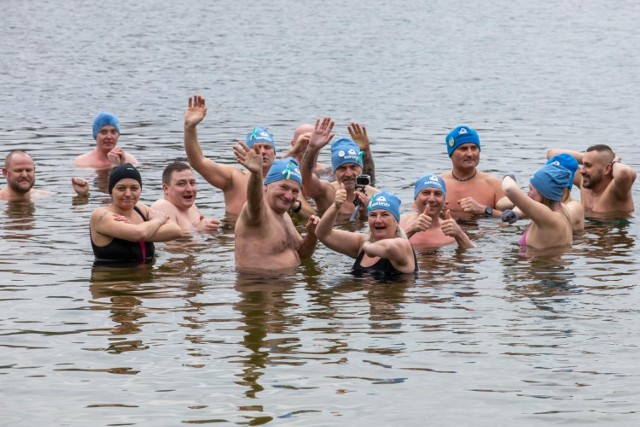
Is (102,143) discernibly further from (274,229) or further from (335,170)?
(274,229)

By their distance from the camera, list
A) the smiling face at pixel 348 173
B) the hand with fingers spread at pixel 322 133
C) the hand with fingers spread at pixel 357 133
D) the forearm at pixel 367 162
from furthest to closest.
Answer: the forearm at pixel 367 162
the hand with fingers spread at pixel 357 133
the smiling face at pixel 348 173
the hand with fingers spread at pixel 322 133

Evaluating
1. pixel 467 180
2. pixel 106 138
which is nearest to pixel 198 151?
pixel 467 180

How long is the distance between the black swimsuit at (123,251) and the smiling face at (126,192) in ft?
1.12

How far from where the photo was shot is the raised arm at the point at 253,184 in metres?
15.2

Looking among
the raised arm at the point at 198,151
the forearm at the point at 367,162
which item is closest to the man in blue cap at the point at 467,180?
the forearm at the point at 367,162

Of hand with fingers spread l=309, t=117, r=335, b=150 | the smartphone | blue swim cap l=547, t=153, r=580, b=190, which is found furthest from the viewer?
the smartphone

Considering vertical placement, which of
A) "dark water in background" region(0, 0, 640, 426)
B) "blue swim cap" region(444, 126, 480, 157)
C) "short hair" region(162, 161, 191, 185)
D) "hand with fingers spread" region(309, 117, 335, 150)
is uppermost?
"hand with fingers spread" region(309, 117, 335, 150)

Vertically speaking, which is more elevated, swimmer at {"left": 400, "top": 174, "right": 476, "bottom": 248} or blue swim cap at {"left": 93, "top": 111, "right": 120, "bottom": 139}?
blue swim cap at {"left": 93, "top": 111, "right": 120, "bottom": 139}

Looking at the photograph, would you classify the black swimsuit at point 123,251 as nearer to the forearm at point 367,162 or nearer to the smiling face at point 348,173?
the smiling face at point 348,173

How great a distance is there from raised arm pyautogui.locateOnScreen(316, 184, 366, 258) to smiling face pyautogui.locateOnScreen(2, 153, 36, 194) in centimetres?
790

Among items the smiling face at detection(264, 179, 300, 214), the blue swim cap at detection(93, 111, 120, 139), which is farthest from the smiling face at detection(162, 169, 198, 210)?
the blue swim cap at detection(93, 111, 120, 139)

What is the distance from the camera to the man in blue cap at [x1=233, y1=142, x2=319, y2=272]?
16.8 m

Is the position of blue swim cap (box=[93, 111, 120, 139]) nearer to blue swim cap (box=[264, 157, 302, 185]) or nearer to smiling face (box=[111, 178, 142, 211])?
smiling face (box=[111, 178, 142, 211])

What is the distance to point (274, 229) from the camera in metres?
17.0
